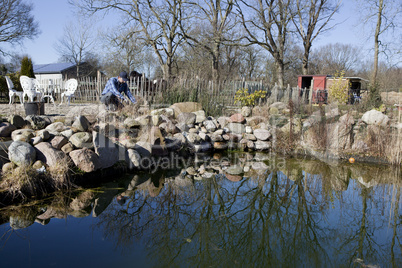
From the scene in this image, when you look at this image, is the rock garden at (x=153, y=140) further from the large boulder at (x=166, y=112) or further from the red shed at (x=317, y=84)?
the red shed at (x=317, y=84)

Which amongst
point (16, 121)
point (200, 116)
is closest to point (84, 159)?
point (16, 121)

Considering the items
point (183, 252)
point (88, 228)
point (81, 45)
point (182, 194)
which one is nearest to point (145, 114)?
point (182, 194)

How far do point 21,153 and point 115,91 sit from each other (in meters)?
3.03

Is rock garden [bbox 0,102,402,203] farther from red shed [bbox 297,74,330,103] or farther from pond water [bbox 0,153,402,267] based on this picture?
red shed [bbox 297,74,330,103]

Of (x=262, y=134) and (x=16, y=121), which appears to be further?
(x=262, y=134)

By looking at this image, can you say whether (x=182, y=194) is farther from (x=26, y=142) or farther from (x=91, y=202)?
(x=26, y=142)

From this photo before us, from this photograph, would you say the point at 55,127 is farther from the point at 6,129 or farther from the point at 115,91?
the point at 115,91

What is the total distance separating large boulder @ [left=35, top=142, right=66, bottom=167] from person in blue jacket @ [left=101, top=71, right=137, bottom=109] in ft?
8.37

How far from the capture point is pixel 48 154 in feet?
16.3

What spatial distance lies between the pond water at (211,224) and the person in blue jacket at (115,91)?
224 cm

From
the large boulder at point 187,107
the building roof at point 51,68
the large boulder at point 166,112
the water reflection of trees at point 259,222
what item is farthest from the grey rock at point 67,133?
the building roof at point 51,68

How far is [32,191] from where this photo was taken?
4.55 metres

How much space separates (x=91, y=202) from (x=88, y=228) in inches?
29.9

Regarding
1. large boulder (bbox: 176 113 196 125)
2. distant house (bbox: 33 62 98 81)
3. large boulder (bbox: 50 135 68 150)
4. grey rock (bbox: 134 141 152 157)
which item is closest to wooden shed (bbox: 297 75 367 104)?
large boulder (bbox: 176 113 196 125)
